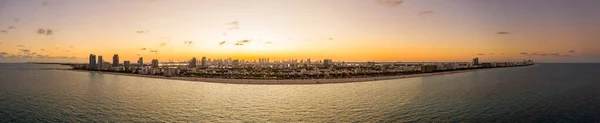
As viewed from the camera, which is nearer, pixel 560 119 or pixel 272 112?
pixel 560 119

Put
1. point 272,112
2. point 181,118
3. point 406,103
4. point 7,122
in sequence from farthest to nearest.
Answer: point 406,103, point 272,112, point 181,118, point 7,122

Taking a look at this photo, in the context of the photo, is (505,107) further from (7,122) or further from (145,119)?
(7,122)

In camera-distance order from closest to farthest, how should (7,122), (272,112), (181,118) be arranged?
(7,122) → (181,118) → (272,112)

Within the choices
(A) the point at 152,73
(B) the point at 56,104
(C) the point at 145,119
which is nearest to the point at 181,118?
(C) the point at 145,119

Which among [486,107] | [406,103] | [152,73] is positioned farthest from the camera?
[152,73]

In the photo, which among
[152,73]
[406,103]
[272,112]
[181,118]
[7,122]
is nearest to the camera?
[7,122]

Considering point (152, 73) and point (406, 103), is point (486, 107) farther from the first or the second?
point (152, 73)

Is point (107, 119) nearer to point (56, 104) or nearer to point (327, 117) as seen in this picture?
point (56, 104)

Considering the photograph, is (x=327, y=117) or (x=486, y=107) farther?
(x=486, y=107)

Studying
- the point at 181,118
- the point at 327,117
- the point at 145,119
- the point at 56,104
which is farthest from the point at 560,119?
the point at 56,104
